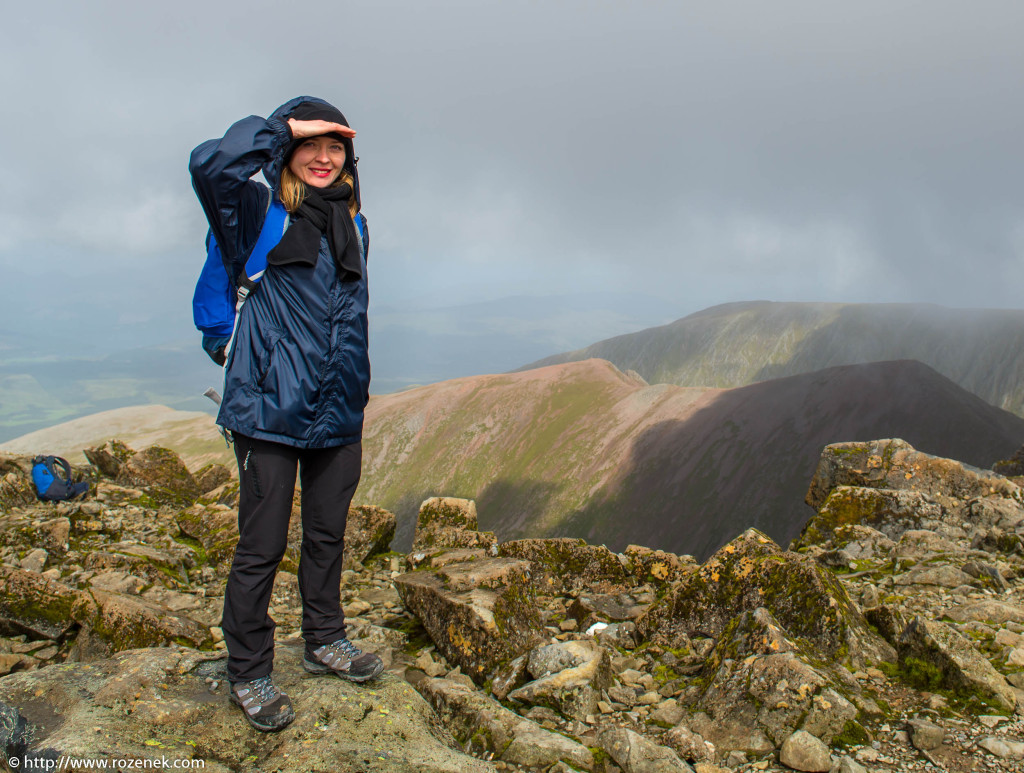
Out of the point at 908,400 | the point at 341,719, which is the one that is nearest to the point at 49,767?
the point at 341,719

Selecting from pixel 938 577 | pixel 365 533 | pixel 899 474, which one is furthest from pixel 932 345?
pixel 365 533

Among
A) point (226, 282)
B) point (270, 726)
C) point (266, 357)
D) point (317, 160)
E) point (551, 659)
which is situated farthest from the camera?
point (551, 659)

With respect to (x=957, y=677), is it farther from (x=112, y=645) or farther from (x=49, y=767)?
(x=112, y=645)

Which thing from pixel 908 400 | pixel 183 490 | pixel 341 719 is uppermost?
pixel 341 719

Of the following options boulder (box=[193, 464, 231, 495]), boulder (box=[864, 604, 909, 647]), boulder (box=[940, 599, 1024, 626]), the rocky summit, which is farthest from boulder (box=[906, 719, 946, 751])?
boulder (box=[193, 464, 231, 495])

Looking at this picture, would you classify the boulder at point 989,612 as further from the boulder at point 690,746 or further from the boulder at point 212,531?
the boulder at point 212,531

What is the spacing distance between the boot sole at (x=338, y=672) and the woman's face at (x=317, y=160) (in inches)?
142

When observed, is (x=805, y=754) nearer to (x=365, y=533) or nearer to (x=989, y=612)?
(x=989, y=612)

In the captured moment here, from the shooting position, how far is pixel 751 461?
68.0m

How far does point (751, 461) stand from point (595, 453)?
20303 millimetres

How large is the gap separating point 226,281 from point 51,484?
41.2ft

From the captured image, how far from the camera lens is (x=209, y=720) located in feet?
12.7

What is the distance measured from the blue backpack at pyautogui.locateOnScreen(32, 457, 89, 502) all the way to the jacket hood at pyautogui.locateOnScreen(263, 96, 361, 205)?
12.8 metres

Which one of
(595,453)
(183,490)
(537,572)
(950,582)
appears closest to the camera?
(950,582)
